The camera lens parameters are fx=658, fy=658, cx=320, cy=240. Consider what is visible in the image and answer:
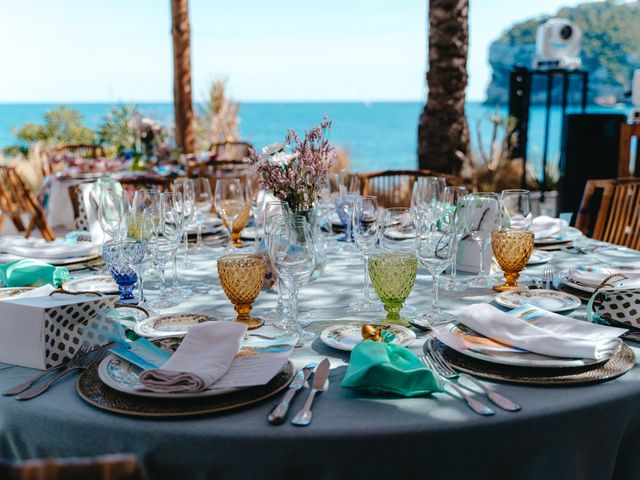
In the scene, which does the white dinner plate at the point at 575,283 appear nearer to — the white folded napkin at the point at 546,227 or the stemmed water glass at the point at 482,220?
the stemmed water glass at the point at 482,220

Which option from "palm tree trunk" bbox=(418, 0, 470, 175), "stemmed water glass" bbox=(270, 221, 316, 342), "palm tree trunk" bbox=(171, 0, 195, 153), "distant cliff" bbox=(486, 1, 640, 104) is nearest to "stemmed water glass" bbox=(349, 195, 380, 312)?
"stemmed water glass" bbox=(270, 221, 316, 342)

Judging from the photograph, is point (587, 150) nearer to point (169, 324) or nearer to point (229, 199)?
point (229, 199)

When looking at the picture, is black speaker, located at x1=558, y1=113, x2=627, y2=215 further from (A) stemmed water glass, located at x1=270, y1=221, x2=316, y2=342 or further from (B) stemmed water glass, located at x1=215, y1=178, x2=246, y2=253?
(A) stemmed water glass, located at x1=270, y1=221, x2=316, y2=342

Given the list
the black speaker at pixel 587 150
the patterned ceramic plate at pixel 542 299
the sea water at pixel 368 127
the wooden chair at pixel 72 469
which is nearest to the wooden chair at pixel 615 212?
the patterned ceramic plate at pixel 542 299

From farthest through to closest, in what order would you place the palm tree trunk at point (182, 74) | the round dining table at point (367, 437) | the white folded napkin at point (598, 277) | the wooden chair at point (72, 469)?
the palm tree trunk at point (182, 74) → the white folded napkin at point (598, 277) → the round dining table at point (367, 437) → the wooden chair at point (72, 469)

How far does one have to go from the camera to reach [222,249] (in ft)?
7.80

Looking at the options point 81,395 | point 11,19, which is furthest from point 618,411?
point 11,19

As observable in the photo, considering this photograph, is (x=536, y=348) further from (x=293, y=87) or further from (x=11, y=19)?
(x=293, y=87)

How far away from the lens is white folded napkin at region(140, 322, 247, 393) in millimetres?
1117

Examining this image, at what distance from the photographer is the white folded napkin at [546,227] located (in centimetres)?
235

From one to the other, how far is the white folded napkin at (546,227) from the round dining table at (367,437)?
121 centimetres

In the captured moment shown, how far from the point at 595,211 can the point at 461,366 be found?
12.5 feet

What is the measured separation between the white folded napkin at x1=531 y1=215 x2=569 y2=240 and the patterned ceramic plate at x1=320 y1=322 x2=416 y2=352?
1.10 m

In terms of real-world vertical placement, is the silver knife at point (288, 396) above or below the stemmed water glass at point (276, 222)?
below
